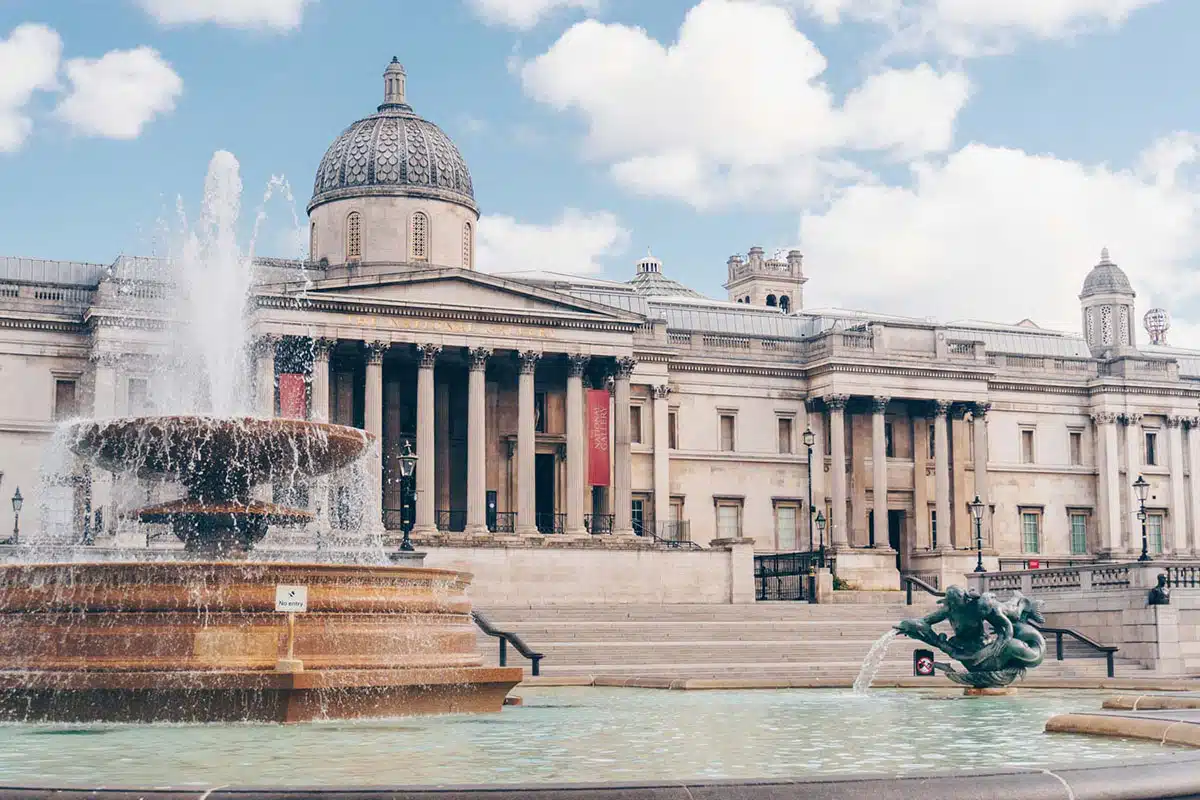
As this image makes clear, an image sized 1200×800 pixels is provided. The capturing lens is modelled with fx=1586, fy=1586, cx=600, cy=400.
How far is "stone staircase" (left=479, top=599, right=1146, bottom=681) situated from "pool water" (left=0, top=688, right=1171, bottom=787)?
11.1 m

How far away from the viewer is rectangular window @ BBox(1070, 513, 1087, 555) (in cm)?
6825

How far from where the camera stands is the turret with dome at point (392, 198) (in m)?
55.0

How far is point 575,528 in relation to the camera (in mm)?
51312

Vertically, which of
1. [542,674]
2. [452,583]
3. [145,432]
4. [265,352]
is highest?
[265,352]

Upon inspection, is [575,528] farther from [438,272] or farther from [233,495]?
[233,495]

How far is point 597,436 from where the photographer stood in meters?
53.6

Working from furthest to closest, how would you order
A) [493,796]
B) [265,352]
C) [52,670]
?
[265,352] → [52,670] → [493,796]

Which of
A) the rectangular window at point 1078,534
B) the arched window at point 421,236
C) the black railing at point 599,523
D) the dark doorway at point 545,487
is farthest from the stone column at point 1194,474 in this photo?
the arched window at point 421,236

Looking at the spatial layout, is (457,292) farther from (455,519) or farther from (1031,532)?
(1031,532)

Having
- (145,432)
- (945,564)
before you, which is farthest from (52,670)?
(945,564)

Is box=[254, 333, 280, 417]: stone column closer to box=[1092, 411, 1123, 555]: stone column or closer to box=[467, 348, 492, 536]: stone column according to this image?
box=[467, 348, 492, 536]: stone column

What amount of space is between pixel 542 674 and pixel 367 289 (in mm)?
23003

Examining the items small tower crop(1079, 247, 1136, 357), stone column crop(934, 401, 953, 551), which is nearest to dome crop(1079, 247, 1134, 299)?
small tower crop(1079, 247, 1136, 357)

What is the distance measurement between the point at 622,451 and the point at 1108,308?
3364cm
